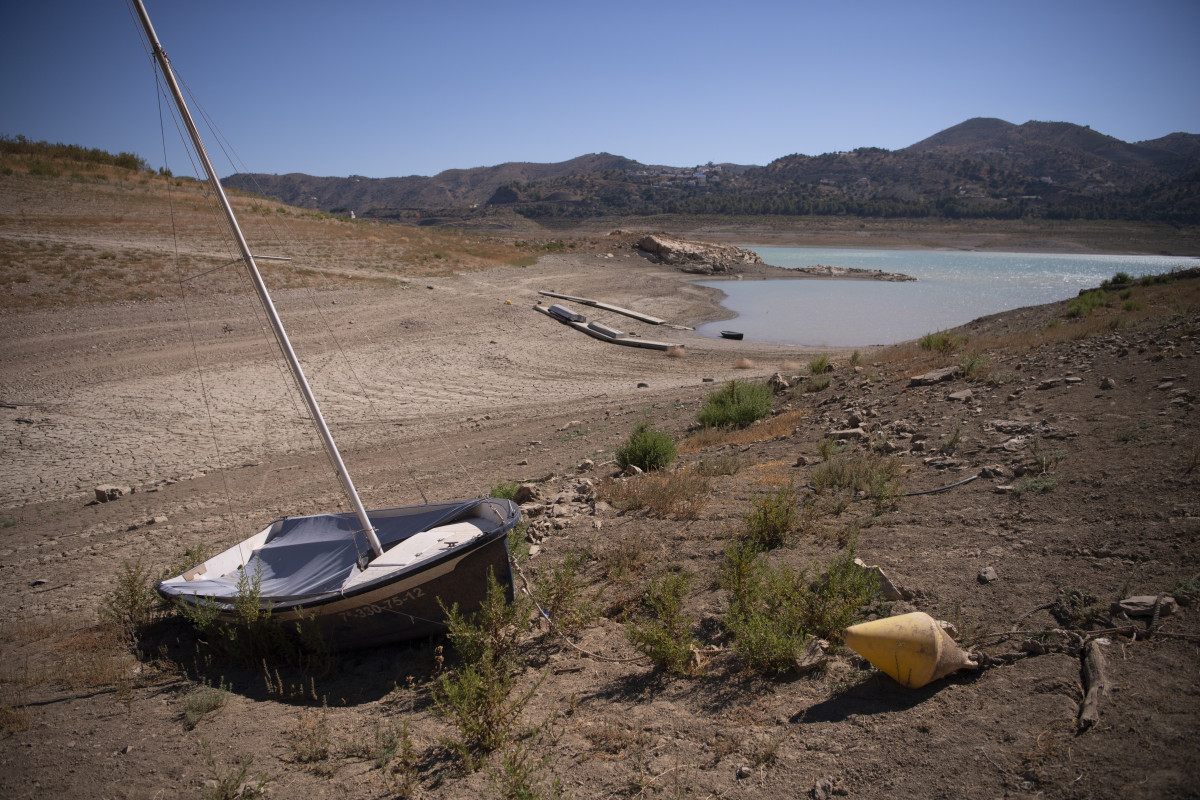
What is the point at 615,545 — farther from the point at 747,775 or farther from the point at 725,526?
the point at 747,775

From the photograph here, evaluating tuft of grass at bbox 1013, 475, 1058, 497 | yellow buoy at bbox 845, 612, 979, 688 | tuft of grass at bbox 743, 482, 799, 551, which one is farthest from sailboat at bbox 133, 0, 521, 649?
tuft of grass at bbox 1013, 475, 1058, 497

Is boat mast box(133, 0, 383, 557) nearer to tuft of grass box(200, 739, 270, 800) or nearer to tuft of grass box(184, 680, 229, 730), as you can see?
tuft of grass box(184, 680, 229, 730)

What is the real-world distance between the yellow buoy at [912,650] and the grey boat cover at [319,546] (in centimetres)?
375

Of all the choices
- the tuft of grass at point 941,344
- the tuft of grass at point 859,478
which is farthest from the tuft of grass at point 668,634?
the tuft of grass at point 941,344

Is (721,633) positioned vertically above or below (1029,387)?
below

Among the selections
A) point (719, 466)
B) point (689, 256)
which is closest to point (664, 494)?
point (719, 466)

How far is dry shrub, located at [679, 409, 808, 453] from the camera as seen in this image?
970 cm

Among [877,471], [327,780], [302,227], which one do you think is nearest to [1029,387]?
[877,471]

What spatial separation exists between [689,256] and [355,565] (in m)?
39.6

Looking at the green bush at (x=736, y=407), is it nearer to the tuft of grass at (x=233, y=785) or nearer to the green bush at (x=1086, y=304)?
the tuft of grass at (x=233, y=785)

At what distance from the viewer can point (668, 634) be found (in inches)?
169

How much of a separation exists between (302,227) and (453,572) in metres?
32.8

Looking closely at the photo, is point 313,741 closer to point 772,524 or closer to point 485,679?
point 485,679

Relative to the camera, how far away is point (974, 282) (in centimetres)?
4059
